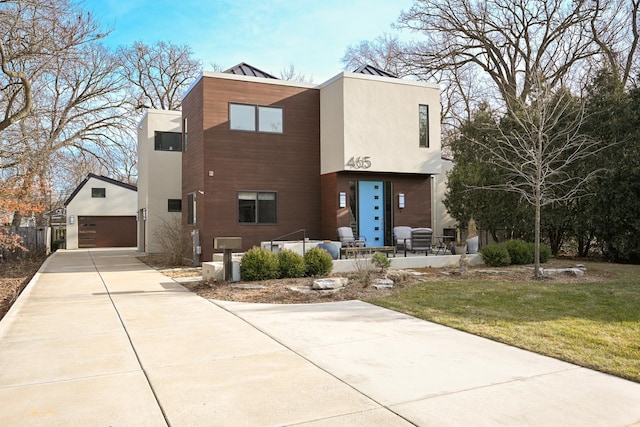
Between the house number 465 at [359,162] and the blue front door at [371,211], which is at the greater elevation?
the house number 465 at [359,162]

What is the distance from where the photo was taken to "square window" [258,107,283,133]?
16203mm

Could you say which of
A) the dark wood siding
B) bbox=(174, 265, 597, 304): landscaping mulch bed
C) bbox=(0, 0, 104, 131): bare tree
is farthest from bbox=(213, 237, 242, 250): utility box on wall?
bbox=(0, 0, 104, 131): bare tree

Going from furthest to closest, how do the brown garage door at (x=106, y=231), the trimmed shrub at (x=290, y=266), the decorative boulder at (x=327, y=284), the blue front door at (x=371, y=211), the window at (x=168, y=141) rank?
the brown garage door at (x=106, y=231), the window at (x=168, y=141), the blue front door at (x=371, y=211), the trimmed shrub at (x=290, y=266), the decorative boulder at (x=327, y=284)

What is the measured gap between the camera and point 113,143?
27.7 metres

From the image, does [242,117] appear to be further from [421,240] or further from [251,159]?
[421,240]

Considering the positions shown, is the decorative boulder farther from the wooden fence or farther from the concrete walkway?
the wooden fence

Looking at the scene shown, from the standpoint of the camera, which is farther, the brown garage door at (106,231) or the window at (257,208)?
the brown garage door at (106,231)

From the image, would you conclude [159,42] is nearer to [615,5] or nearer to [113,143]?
[113,143]

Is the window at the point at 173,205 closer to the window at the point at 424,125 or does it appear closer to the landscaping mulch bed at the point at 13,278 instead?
the landscaping mulch bed at the point at 13,278

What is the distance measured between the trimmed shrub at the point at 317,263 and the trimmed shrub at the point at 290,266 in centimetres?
18

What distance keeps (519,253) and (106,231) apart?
27.3m

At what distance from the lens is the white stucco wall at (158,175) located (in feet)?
74.1

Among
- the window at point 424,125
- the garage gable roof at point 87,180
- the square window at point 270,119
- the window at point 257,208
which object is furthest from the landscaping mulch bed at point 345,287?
the garage gable roof at point 87,180

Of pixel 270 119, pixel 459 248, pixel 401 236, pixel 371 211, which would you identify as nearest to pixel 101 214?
pixel 270 119
